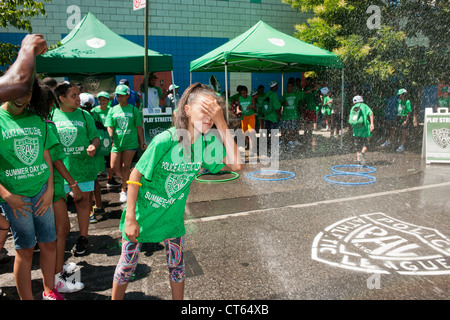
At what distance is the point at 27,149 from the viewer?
272cm

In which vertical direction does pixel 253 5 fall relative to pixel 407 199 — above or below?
above

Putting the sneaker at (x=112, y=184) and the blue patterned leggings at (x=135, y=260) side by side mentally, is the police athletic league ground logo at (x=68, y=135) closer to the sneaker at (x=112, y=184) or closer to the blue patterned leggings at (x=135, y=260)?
the blue patterned leggings at (x=135, y=260)

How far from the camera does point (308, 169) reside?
879 cm

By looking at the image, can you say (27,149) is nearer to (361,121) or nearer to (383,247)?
(383,247)

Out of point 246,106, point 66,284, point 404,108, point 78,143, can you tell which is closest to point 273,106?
point 246,106

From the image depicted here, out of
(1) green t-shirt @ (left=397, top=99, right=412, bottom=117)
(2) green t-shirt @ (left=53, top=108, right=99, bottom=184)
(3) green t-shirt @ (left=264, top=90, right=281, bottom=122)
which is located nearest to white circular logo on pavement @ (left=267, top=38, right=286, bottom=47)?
(3) green t-shirt @ (left=264, top=90, right=281, bottom=122)

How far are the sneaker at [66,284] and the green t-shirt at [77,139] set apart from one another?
129 cm

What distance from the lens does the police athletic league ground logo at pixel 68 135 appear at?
4133 mm

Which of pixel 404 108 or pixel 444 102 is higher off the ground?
pixel 444 102

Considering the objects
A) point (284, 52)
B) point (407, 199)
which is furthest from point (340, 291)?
point (284, 52)

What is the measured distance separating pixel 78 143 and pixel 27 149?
154cm

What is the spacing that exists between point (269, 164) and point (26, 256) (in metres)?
7.54

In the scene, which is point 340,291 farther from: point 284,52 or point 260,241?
point 284,52

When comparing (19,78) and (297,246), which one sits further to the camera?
(297,246)
